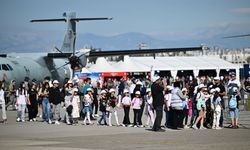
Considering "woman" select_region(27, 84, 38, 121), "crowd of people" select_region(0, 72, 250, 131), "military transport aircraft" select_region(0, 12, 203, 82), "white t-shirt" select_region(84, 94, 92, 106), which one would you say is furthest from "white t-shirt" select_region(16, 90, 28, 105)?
"military transport aircraft" select_region(0, 12, 203, 82)

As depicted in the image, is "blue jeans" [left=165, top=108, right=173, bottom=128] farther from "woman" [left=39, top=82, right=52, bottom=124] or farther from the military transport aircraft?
the military transport aircraft

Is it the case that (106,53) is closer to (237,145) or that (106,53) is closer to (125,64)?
(125,64)

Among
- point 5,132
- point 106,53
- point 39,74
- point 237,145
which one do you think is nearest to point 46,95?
point 5,132

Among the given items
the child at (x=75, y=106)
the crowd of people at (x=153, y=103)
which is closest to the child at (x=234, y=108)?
the crowd of people at (x=153, y=103)

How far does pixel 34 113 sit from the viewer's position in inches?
942

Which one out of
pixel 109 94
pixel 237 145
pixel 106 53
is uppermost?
pixel 106 53

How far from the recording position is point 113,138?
16.2 meters

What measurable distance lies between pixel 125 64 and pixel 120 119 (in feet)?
124

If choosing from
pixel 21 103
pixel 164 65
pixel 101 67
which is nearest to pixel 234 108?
pixel 21 103

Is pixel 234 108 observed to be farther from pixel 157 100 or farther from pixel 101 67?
pixel 101 67

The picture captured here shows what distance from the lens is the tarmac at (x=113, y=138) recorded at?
1394cm

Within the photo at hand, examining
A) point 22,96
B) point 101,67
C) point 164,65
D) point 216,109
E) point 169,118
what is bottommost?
point 169,118

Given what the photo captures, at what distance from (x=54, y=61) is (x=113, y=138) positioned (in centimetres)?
3007

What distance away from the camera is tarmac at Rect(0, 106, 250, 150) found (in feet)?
45.7
